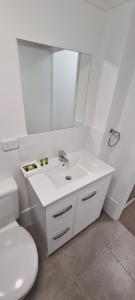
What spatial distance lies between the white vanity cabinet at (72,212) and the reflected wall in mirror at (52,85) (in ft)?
2.02

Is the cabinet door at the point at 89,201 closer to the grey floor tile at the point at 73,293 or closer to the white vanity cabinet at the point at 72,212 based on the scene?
the white vanity cabinet at the point at 72,212

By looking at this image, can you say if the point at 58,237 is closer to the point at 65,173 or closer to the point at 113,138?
the point at 65,173

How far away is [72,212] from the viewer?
117 centimetres

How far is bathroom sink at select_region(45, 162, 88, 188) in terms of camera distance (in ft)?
4.07

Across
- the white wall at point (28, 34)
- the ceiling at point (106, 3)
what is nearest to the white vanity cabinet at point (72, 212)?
the white wall at point (28, 34)

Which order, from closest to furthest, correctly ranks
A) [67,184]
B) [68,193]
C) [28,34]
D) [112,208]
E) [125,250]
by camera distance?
[28,34], [68,193], [67,184], [125,250], [112,208]

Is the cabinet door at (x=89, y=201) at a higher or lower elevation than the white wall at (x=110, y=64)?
lower

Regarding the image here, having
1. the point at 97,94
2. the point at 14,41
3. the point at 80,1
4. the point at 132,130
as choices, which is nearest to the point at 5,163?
the point at 14,41

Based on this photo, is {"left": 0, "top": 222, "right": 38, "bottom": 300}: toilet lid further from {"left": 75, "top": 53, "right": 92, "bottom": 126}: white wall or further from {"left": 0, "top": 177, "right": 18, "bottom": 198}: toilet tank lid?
{"left": 75, "top": 53, "right": 92, "bottom": 126}: white wall

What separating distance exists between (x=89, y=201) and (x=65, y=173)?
0.33m

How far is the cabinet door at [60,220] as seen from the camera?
0.99 m

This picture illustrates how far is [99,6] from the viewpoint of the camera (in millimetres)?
1031

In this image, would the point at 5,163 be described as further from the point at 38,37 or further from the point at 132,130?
the point at 132,130

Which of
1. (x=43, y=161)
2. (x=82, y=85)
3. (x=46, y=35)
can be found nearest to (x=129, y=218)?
(x=43, y=161)
